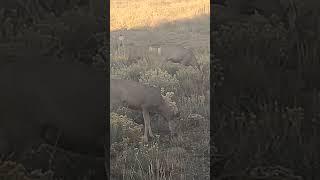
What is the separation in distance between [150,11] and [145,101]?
18.2 inches

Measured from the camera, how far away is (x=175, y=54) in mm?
2764

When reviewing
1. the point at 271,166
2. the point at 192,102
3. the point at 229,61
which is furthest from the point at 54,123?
the point at 271,166

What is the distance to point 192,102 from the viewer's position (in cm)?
277

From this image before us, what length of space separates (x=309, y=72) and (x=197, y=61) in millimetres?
547

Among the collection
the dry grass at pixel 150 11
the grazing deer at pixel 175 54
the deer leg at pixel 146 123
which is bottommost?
the deer leg at pixel 146 123

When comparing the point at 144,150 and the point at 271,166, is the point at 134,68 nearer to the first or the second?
the point at 144,150

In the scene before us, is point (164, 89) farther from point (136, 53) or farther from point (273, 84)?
point (273, 84)

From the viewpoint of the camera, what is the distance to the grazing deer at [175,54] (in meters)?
2.76

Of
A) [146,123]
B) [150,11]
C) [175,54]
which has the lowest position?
[146,123]

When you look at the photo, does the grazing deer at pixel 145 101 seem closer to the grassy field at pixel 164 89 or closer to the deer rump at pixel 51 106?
the grassy field at pixel 164 89

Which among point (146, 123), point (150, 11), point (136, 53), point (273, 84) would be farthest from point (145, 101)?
point (273, 84)

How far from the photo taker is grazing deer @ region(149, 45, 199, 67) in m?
2.76

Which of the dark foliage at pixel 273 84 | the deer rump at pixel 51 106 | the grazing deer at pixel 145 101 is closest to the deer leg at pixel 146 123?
the grazing deer at pixel 145 101

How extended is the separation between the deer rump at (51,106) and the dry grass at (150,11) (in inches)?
12.7
